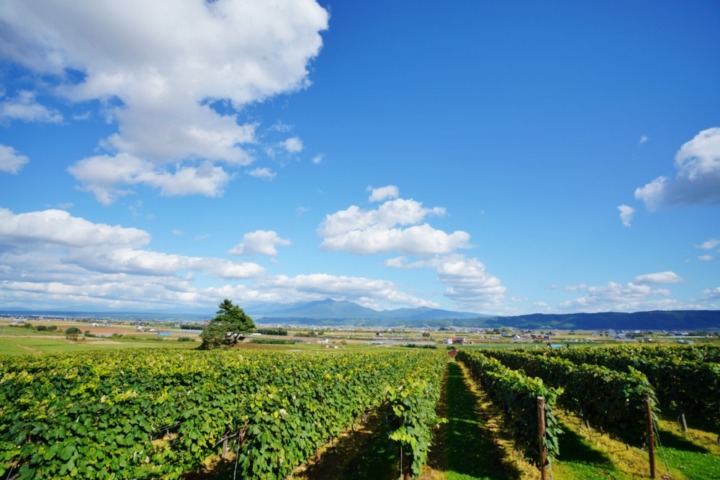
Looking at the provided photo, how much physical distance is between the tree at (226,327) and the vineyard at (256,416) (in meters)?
49.4

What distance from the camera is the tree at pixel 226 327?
65.6 m

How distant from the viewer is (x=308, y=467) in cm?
1159

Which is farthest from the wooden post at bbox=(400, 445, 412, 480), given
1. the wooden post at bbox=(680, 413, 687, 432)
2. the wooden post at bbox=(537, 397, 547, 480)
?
the wooden post at bbox=(680, 413, 687, 432)

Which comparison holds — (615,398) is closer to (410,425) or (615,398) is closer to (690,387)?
(690,387)

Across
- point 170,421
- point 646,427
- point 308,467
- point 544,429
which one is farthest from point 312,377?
point 646,427

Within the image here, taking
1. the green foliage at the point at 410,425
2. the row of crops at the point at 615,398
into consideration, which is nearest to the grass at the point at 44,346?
the green foliage at the point at 410,425

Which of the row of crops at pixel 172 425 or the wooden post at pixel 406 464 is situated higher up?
the row of crops at pixel 172 425

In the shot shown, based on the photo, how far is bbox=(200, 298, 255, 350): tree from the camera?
2584 inches

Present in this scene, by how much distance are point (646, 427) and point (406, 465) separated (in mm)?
8044

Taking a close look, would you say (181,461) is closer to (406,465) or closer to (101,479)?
(101,479)

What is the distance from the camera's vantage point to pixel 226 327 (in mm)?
66875

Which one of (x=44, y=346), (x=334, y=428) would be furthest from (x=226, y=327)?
(x=334, y=428)

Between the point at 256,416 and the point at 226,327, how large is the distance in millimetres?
63812

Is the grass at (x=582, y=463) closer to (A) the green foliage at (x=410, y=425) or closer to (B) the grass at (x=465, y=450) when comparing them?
(B) the grass at (x=465, y=450)
